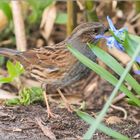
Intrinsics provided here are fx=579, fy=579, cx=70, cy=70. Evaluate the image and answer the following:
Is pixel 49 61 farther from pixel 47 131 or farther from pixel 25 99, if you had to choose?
pixel 47 131

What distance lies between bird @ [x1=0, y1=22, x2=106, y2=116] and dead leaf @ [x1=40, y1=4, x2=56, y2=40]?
1684 mm

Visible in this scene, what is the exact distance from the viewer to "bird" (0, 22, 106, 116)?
511 cm

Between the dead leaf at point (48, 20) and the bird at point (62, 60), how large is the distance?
168 cm

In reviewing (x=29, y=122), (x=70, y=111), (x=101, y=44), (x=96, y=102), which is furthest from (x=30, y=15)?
(x=29, y=122)

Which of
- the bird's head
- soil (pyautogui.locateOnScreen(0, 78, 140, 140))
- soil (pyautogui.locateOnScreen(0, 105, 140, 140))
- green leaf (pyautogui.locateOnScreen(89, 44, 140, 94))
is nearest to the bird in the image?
the bird's head

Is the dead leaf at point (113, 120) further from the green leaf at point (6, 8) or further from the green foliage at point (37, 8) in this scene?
the green leaf at point (6, 8)

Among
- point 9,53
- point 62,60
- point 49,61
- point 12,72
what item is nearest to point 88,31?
point 62,60

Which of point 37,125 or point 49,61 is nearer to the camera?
point 37,125

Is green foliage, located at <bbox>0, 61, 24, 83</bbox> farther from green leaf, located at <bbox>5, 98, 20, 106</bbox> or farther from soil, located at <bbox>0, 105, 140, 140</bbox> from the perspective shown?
soil, located at <bbox>0, 105, 140, 140</bbox>

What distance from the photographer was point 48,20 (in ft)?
23.1

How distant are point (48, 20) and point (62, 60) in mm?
1929

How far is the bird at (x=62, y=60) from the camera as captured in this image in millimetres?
5113

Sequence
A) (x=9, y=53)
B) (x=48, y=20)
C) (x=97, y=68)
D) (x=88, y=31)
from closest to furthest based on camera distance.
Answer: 1. (x=97, y=68)
2. (x=88, y=31)
3. (x=9, y=53)
4. (x=48, y=20)

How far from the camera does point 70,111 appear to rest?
501cm
